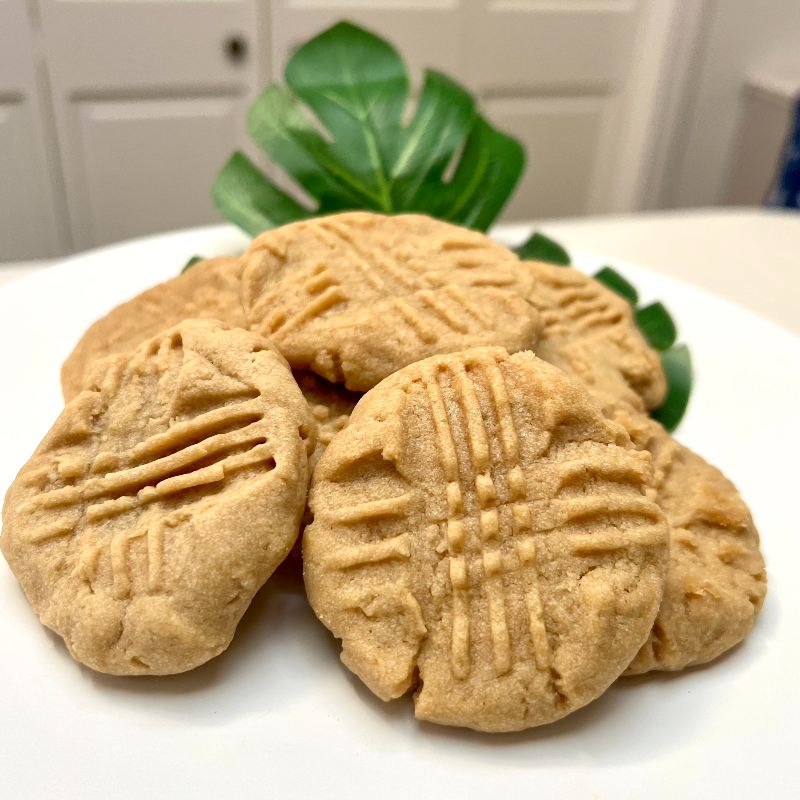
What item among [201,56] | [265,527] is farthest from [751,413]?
[201,56]

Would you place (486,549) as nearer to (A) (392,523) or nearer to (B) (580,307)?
(A) (392,523)

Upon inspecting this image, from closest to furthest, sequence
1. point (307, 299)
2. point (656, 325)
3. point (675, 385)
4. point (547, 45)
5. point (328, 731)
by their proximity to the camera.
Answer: point (328, 731)
point (307, 299)
point (675, 385)
point (656, 325)
point (547, 45)

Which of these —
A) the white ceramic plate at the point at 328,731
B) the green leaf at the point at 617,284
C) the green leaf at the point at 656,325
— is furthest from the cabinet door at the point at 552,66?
the white ceramic plate at the point at 328,731

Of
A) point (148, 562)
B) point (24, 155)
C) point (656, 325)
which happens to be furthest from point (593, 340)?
point (24, 155)

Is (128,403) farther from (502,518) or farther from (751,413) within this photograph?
(751,413)

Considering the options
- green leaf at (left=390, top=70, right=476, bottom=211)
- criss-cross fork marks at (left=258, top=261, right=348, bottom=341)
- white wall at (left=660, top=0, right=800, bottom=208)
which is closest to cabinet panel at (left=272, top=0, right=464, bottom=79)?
white wall at (left=660, top=0, right=800, bottom=208)

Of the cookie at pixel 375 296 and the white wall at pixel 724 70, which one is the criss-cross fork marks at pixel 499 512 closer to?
the cookie at pixel 375 296
